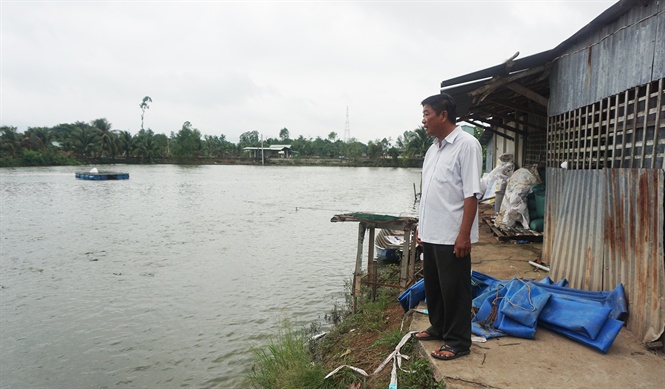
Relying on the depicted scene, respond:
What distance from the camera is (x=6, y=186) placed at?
2916 cm

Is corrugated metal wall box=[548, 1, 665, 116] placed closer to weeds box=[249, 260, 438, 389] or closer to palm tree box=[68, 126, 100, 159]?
weeds box=[249, 260, 438, 389]

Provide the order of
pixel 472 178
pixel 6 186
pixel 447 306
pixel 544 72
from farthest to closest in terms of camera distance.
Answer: pixel 6 186, pixel 544 72, pixel 447 306, pixel 472 178

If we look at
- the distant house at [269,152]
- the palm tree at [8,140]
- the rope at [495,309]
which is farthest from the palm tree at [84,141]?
the rope at [495,309]

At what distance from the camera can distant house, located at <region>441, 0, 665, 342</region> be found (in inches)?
126

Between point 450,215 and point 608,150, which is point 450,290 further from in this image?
point 608,150

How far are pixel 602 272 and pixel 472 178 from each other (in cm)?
225

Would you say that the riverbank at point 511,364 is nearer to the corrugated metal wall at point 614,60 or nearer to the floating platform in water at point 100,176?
the corrugated metal wall at point 614,60

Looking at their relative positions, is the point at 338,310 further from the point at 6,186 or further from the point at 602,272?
the point at 6,186

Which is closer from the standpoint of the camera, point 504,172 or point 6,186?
point 504,172

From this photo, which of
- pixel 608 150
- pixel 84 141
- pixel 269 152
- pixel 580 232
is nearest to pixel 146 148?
pixel 84 141

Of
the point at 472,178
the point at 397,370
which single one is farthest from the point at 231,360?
the point at 472,178

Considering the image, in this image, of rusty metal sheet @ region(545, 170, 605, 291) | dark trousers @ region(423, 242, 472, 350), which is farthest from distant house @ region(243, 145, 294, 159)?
dark trousers @ region(423, 242, 472, 350)

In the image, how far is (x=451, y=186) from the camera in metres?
2.76

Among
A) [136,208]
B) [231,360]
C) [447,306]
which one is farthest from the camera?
[136,208]
